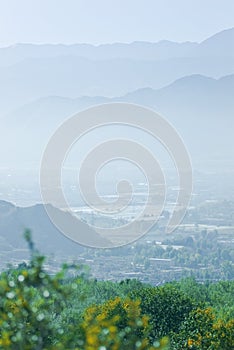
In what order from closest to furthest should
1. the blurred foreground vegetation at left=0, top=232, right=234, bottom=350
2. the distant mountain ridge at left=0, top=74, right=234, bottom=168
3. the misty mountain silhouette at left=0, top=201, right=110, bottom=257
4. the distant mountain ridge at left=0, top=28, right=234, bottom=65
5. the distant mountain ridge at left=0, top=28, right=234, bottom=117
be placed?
the blurred foreground vegetation at left=0, top=232, right=234, bottom=350
the misty mountain silhouette at left=0, top=201, right=110, bottom=257
the distant mountain ridge at left=0, top=74, right=234, bottom=168
the distant mountain ridge at left=0, top=28, right=234, bottom=117
the distant mountain ridge at left=0, top=28, right=234, bottom=65

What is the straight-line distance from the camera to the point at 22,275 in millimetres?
2746

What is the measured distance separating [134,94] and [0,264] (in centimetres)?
6260

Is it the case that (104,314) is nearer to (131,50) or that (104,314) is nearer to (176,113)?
(176,113)

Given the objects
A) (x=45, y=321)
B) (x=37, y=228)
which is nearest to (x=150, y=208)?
(x=37, y=228)

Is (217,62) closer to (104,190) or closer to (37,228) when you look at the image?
(104,190)

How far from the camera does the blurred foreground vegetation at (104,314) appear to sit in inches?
105

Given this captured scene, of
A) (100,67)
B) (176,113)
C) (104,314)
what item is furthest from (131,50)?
(104,314)

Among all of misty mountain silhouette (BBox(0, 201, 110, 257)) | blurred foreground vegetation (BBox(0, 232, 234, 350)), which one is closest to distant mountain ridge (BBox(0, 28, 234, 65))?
misty mountain silhouette (BBox(0, 201, 110, 257))

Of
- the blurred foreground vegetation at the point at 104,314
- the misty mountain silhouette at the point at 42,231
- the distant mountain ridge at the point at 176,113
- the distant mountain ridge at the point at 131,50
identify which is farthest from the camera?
the distant mountain ridge at the point at 131,50

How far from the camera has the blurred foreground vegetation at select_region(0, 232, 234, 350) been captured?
8.79 ft

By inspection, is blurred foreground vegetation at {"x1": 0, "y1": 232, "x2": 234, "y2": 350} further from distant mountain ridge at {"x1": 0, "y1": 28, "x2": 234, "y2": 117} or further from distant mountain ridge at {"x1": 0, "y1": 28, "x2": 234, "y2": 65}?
distant mountain ridge at {"x1": 0, "y1": 28, "x2": 234, "y2": 65}

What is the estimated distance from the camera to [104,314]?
6.12m

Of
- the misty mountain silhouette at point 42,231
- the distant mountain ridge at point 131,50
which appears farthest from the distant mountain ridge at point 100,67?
the misty mountain silhouette at point 42,231

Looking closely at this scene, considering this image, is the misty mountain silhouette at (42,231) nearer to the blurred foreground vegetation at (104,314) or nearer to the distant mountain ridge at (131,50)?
the blurred foreground vegetation at (104,314)
